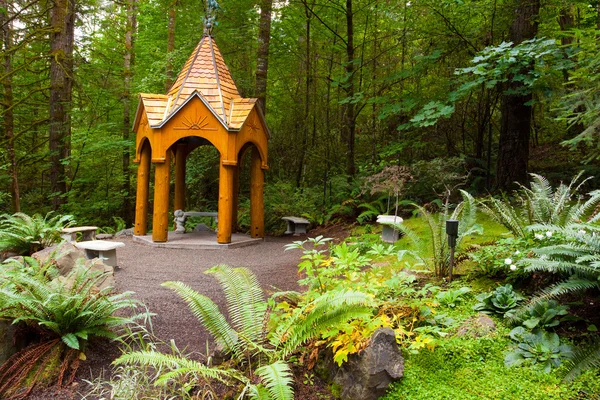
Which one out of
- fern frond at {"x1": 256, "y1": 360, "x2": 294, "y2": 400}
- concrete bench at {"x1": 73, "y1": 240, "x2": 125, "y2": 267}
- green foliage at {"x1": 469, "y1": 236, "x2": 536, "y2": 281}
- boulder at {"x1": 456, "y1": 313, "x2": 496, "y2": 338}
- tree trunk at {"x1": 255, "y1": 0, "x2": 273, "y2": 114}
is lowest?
fern frond at {"x1": 256, "y1": 360, "x2": 294, "y2": 400}

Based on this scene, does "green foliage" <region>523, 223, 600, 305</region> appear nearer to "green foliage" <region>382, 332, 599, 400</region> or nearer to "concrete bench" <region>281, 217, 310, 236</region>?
"green foliage" <region>382, 332, 599, 400</region>

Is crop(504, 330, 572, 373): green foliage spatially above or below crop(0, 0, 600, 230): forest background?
below

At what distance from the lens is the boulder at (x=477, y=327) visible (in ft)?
9.43

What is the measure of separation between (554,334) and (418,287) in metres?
1.28

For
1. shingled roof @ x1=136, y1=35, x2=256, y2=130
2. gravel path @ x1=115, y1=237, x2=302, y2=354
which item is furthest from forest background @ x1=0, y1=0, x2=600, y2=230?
gravel path @ x1=115, y1=237, x2=302, y2=354

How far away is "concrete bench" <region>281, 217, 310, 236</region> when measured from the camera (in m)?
9.36

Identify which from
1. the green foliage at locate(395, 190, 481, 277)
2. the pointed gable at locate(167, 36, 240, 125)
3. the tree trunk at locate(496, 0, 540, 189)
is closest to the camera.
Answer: the green foliage at locate(395, 190, 481, 277)

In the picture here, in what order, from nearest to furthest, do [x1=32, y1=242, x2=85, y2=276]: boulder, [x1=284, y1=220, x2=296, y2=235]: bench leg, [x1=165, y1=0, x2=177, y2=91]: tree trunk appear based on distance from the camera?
1. [x1=32, y1=242, x2=85, y2=276]: boulder
2. [x1=284, y1=220, x2=296, y2=235]: bench leg
3. [x1=165, y1=0, x2=177, y2=91]: tree trunk

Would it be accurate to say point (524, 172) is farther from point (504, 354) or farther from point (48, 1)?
point (48, 1)

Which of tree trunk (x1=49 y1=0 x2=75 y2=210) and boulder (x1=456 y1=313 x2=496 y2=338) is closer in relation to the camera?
boulder (x1=456 y1=313 x2=496 y2=338)

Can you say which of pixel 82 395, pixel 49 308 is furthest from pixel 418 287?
pixel 49 308

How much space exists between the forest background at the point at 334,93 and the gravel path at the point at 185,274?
279cm

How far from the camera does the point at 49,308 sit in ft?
10.0

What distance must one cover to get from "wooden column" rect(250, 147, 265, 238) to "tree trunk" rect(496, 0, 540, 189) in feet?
17.0
